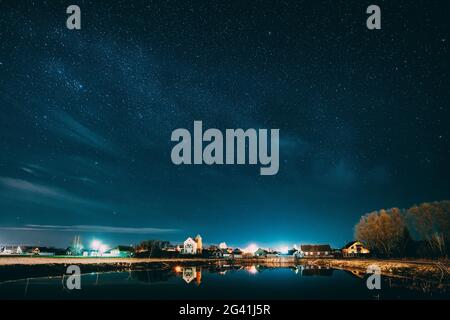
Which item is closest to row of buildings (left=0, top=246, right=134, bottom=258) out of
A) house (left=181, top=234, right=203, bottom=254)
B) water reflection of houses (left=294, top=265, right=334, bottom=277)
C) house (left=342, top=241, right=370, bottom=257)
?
house (left=181, top=234, right=203, bottom=254)

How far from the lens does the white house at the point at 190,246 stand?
137500 millimetres

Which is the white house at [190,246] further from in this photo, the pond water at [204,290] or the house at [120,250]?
the pond water at [204,290]

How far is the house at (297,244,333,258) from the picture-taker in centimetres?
15370

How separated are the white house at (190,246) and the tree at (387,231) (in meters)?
66.9

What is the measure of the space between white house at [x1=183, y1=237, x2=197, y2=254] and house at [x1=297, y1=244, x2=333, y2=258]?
4905cm

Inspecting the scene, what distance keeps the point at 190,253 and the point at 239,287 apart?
86779 millimetres

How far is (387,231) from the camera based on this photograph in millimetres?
88312

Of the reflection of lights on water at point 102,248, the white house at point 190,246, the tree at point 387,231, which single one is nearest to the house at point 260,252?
the white house at point 190,246

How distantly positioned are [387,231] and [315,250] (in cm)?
7073

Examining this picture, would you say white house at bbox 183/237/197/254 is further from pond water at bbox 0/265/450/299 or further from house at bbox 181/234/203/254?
pond water at bbox 0/265/450/299

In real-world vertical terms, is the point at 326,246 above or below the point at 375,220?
below
